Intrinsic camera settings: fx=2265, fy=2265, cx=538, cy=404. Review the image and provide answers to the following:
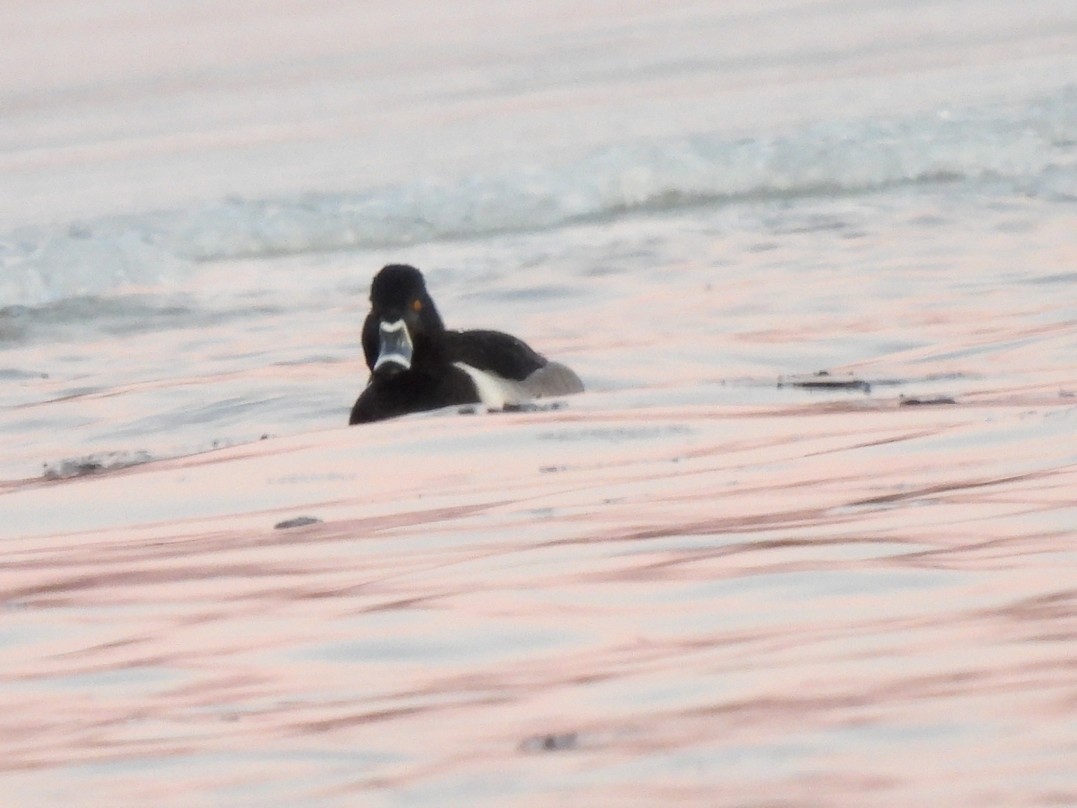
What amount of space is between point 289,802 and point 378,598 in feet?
4.52

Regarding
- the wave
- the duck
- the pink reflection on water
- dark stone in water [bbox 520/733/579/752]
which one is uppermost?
the wave

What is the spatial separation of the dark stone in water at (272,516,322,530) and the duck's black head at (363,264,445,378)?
353 centimetres

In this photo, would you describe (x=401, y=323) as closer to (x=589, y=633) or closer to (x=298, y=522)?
(x=298, y=522)

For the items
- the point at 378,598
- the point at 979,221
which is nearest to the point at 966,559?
the point at 378,598

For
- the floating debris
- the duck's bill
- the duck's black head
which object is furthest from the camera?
the duck's black head

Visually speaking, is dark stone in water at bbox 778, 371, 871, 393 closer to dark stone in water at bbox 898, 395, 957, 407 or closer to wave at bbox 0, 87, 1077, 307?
dark stone in water at bbox 898, 395, 957, 407

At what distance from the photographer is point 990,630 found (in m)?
3.95

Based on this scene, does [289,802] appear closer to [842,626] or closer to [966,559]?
[842,626]

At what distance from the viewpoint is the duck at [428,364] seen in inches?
364

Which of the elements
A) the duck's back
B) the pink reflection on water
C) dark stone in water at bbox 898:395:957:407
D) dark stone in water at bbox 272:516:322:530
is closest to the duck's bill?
the duck's back

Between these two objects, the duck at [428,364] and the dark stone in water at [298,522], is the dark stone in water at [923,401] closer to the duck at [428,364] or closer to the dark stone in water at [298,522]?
the duck at [428,364]

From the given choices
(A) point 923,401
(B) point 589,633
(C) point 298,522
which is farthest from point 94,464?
(B) point 589,633

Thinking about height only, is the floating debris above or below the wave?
below

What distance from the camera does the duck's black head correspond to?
31.5 ft
